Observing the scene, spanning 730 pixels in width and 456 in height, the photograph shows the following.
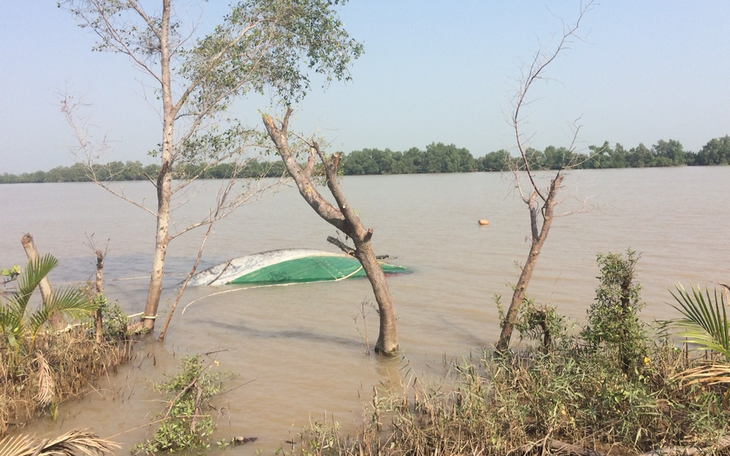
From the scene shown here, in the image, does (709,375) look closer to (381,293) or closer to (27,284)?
(381,293)

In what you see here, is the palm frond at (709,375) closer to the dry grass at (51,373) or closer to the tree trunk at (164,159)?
the dry grass at (51,373)

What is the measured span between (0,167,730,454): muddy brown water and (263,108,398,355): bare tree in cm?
67

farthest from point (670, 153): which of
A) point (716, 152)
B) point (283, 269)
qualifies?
point (283, 269)

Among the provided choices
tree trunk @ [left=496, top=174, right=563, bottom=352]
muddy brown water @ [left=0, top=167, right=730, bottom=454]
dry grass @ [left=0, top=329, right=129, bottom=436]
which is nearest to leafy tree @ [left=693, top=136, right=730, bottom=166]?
muddy brown water @ [left=0, top=167, right=730, bottom=454]

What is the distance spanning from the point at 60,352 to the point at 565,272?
10.5 metres

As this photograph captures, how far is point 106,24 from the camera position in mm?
8023

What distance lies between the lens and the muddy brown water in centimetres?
623

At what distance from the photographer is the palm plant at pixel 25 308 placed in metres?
5.78

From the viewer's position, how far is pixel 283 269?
13.0m

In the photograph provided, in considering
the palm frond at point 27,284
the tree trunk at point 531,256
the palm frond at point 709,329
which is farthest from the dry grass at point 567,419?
the palm frond at point 27,284

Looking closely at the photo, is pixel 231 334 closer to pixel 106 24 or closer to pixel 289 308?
pixel 289 308

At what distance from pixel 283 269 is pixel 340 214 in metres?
6.32

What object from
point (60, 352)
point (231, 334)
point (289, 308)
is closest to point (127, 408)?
point (60, 352)

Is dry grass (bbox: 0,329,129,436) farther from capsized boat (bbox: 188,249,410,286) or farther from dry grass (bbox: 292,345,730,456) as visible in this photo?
capsized boat (bbox: 188,249,410,286)
